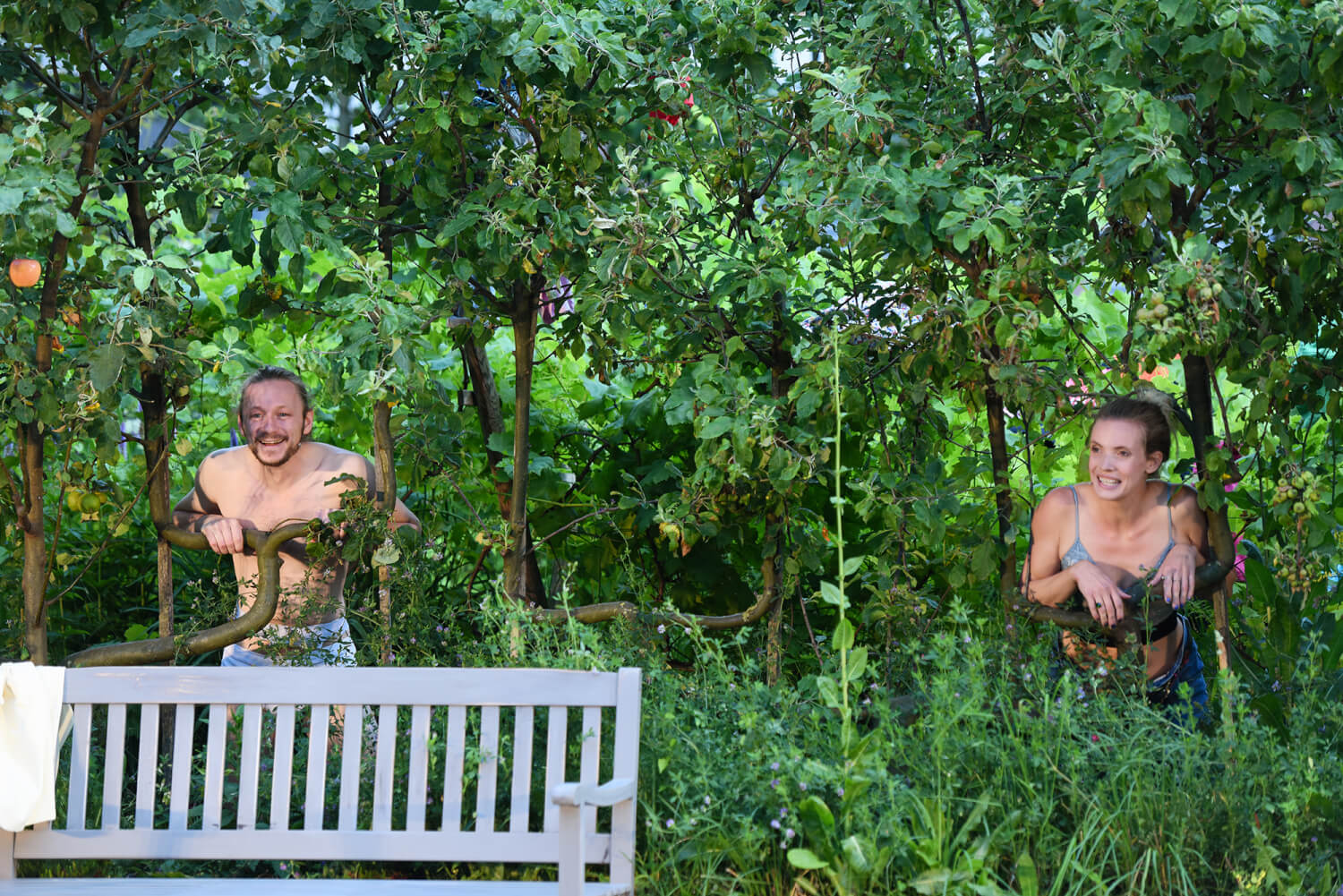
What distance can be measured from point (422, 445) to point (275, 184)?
96 cm

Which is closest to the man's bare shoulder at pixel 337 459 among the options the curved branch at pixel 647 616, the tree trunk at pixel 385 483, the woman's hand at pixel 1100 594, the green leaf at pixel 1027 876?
the tree trunk at pixel 385 483

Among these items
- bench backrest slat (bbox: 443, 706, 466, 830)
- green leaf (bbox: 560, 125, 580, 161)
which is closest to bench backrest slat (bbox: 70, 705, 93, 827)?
bench backrest slat (bbox: 443, 706, 466, 830)

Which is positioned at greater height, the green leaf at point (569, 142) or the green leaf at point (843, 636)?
the green leaf at point (569, 142)

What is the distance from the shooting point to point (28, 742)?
304 centimetres

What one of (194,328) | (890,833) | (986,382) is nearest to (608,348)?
(986,382)

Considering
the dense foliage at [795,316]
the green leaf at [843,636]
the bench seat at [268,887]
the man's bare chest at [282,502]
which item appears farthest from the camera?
the man's bare chest at [282,502]

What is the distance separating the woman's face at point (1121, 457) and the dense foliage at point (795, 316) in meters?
0.14

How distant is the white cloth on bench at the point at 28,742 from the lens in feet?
9.84

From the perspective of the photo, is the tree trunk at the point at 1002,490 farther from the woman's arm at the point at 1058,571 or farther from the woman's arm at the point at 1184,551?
the woman's arm at the point at 1184,551

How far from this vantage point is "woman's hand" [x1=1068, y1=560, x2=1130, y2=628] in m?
3.70

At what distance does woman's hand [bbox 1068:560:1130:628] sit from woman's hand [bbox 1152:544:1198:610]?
0.35 feet

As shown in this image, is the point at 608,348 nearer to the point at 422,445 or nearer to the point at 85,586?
the point at 422,445

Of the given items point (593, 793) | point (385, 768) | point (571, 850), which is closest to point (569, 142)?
point (385, 768)

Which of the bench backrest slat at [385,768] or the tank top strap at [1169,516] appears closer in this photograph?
the bench backrest slat at [385,768]
